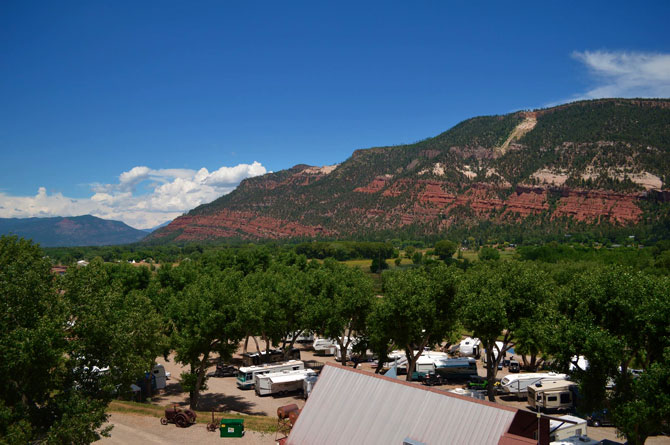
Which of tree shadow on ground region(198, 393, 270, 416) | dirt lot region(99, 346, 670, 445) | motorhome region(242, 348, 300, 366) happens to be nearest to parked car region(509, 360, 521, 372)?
dirt lot region(99, 346, 670, 445)

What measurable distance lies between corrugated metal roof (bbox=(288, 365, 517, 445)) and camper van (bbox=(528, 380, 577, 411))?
17.9 meters

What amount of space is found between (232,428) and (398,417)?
1202cm

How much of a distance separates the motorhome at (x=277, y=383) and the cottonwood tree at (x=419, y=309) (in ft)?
30.3

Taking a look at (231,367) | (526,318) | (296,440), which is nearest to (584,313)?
(526,318)

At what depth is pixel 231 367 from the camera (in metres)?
42.0

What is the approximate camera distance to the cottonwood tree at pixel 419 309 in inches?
1126

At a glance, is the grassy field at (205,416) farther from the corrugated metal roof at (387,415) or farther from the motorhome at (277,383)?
the corrugated metal roof at (387,415)

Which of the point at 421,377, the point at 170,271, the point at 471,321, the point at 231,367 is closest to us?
the point at 471,321

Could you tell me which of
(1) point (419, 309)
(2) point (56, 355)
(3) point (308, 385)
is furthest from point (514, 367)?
(2) point (56, 355)

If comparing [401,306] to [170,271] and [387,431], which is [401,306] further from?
[170,271]

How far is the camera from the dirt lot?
23.3 metres

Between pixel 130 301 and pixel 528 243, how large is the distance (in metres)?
176

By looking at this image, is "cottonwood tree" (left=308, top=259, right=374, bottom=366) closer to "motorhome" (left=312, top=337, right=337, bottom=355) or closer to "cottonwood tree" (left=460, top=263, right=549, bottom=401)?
"cottonwood tree" (left=460, top=263, right=549, bottom=401)

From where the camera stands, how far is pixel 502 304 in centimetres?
2681
